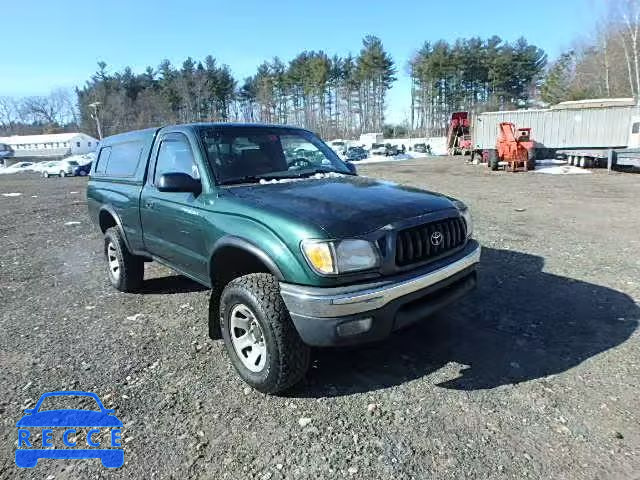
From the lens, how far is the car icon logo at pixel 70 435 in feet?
8.45

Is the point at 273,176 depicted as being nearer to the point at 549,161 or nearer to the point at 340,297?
the point at 340,297

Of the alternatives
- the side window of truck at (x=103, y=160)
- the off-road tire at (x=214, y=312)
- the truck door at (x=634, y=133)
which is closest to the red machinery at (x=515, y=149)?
the truck door at (x=634, y=133)

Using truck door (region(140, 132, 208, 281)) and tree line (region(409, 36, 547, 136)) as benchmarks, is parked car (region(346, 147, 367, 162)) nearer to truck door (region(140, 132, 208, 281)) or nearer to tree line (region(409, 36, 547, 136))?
tree line (region(409, 36, 547, 136))

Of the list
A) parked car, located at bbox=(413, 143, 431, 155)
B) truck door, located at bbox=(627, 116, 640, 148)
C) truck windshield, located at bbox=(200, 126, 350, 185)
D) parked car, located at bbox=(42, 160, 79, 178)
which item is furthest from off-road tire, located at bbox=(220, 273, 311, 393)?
parked car, located at bbox=(413, 143, 431, 155)

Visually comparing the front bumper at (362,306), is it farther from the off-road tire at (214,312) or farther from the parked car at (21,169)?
the parked car at (21,169)

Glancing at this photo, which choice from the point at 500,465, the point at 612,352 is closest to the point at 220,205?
the point at 500,465

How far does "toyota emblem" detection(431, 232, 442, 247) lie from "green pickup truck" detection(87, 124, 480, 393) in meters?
0.01

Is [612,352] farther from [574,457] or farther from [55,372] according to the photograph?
[55,372]

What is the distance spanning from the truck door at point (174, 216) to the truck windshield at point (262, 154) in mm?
221

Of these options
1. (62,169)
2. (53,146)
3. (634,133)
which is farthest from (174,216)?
(53,146)

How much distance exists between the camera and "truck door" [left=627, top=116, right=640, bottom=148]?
21411 mm

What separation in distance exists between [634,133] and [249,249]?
82.5 ft

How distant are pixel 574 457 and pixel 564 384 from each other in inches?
30.6

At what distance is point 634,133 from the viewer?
2158 centimetres
